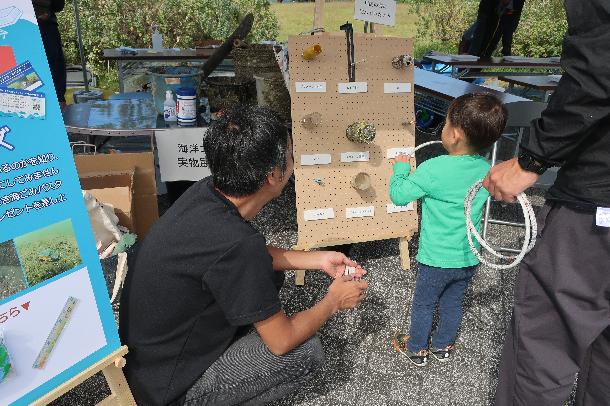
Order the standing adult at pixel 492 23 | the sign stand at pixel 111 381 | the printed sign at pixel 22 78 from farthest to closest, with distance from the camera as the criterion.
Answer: the standing adult at pixel 492 23
the sign stand at pixel 111 381
the printed sign at pixel 22 78

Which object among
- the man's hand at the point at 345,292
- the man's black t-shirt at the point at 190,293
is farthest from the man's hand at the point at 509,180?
the man's black t-shirt at the point at 190,293

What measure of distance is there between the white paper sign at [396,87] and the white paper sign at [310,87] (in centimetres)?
40

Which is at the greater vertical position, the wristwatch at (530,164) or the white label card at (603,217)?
the wristwatch at (530,164)

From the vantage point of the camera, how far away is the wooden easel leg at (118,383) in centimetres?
169

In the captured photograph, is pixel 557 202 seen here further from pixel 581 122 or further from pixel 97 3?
pixel 97 3

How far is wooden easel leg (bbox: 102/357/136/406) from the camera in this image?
5.55 ft

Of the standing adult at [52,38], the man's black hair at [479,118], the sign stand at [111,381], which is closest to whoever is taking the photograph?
the sign stand at [111,381]

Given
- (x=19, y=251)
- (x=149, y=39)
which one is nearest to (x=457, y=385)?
(x=19, y=251)

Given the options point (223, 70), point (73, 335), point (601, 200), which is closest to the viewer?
point (601, 200)

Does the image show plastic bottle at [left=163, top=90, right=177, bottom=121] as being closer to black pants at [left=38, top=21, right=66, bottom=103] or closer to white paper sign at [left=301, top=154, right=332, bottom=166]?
white paper sign at [left=301, top=154, right=332, bottom=166]

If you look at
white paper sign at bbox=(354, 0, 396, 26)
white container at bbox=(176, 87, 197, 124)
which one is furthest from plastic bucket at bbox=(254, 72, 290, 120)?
white paper sign at bbox=(354, 0, 396, 26)

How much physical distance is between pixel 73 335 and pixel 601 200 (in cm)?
168

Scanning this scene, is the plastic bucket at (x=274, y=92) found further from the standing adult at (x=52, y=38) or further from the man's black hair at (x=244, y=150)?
the standing adult at (x=52, y=38)

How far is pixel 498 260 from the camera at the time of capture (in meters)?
3.53
